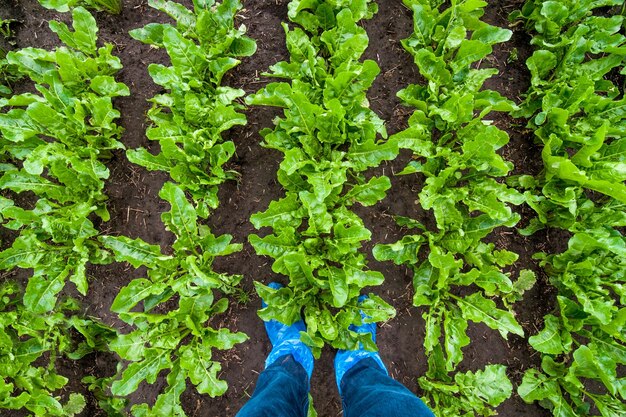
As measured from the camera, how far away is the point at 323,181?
3863 mm

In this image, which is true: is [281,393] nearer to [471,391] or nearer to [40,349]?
[471,391]

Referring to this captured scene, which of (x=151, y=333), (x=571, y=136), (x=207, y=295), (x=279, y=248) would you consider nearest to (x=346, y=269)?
(x=279, y=248)

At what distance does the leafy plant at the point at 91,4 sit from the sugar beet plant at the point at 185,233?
0.83 meters

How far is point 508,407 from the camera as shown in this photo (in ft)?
15.0

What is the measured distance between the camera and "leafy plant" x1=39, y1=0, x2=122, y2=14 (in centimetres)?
429

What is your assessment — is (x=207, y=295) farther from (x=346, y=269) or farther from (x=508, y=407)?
(x=508, y=407)

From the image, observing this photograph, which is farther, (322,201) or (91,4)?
(91,4)

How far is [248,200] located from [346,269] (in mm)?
1452

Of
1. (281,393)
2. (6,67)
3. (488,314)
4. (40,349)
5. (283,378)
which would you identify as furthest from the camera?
(6,67)

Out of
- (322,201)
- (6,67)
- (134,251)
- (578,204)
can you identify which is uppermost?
(6,67)

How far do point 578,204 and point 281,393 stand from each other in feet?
11.5

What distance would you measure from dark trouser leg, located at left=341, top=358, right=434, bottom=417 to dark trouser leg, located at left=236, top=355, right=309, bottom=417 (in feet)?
1.31

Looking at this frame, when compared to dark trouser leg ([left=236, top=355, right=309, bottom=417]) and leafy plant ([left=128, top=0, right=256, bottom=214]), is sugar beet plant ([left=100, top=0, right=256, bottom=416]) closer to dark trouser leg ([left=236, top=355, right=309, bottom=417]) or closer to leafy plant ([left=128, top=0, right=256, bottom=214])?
leafy plant ([left=128, top=0, right=256, bottom=214])

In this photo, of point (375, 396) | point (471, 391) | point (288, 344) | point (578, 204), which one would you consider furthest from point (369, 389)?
point (578, 204)
